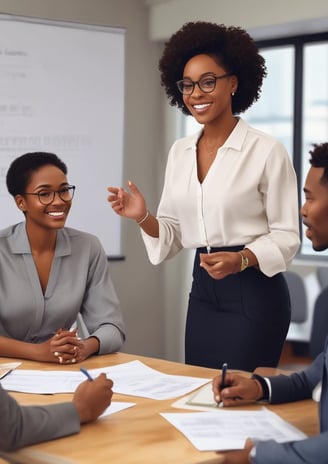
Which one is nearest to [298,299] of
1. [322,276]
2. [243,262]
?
[322,276]

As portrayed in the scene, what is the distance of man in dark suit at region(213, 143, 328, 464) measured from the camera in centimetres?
160

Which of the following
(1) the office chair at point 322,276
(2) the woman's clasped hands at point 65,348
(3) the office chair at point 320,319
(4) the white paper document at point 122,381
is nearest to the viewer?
(4) the white paper document at point 122,381

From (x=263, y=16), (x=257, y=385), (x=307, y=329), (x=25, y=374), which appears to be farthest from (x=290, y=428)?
(x=263, y=16)

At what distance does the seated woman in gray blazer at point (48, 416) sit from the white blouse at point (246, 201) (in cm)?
88

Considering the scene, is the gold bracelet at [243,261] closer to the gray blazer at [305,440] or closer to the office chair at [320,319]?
the gray blazer at [305,440]

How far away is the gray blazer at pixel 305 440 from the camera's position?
159cm

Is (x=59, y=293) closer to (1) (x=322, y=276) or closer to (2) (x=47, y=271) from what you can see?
(2) (x=47, y=271)

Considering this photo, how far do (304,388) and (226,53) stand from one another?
124cm

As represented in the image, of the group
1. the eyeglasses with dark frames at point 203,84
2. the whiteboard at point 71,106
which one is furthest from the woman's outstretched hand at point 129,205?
the whiteboard at point 71,106

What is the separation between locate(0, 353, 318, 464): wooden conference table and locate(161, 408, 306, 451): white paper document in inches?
0.9

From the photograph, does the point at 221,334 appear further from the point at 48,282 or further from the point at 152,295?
the point at 152,295

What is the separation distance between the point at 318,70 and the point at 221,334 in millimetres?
3392

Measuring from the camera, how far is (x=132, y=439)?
5.74 ft

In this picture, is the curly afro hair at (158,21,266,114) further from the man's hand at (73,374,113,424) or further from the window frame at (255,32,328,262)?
the window frame at (255,32,328,262)
